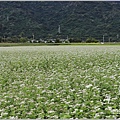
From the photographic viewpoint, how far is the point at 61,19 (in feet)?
243

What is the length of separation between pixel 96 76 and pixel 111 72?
82cm

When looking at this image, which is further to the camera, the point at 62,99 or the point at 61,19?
the point at 61,19

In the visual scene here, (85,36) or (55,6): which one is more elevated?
(55,6)

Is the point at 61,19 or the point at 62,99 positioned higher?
the point at 61,19

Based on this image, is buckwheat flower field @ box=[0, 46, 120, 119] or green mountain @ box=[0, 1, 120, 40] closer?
buckwheat flower field @ box=[0, 46, 120, 119]

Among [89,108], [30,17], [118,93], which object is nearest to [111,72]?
[118,93]

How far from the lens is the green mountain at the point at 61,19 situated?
213 feet

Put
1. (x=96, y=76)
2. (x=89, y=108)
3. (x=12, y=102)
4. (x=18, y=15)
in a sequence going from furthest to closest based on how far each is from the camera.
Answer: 1. (x=18, y=15)
2. (x=96, y=76)
3. (x=12, y=102)
4. (x=89, y=108)

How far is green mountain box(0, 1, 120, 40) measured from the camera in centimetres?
6494

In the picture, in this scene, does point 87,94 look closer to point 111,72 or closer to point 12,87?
point 12,87

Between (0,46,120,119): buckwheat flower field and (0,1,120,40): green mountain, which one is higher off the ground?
(0,1,120,40): green mountain

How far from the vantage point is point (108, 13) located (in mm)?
74312

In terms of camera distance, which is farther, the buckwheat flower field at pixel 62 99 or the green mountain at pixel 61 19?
the green mountain at pixel 61 19

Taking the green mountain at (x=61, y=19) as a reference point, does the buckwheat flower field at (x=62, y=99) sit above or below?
below
